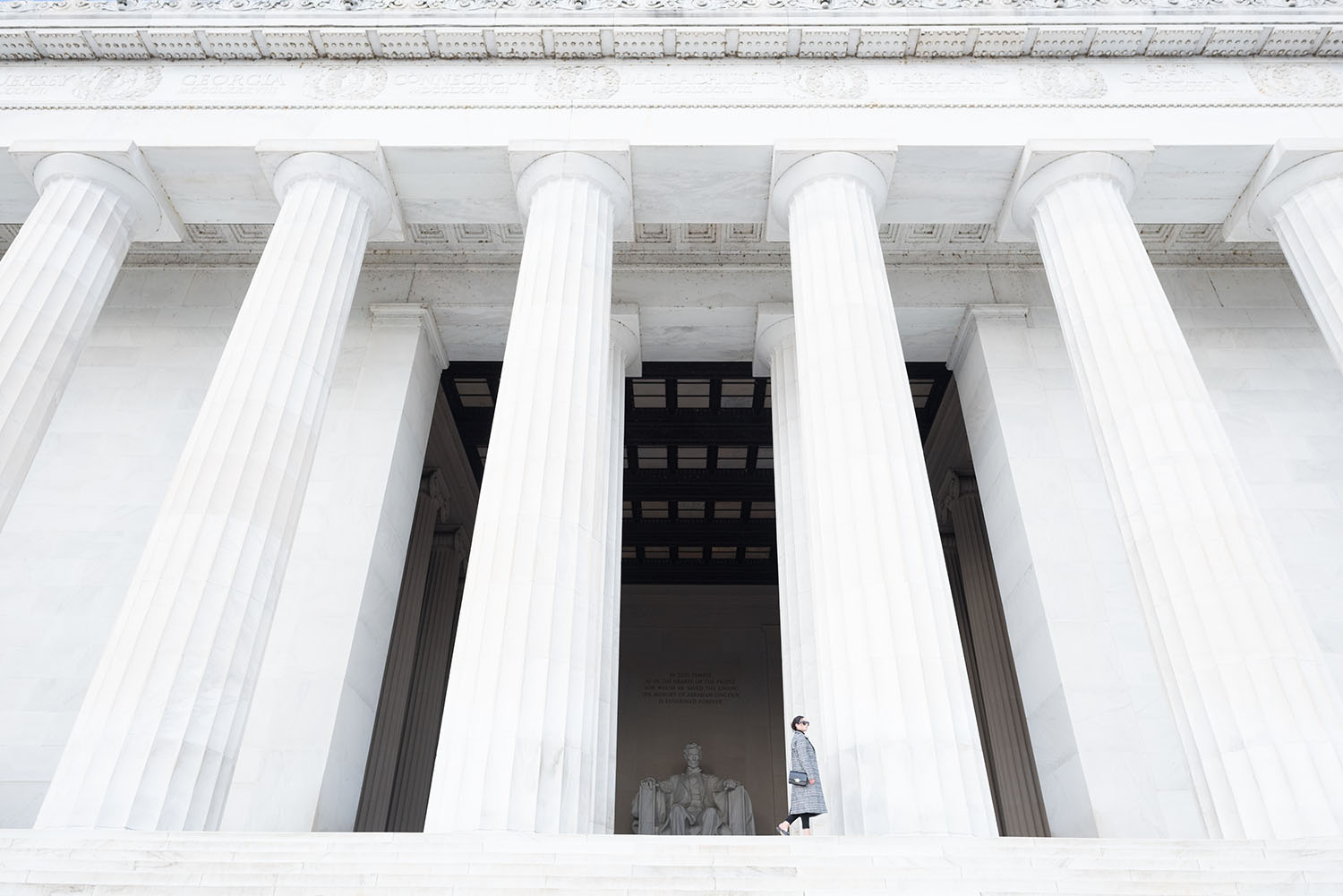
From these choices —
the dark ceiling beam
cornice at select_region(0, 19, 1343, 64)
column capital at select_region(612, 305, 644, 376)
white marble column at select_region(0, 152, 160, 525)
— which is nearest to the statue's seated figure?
the dark ceiling beam

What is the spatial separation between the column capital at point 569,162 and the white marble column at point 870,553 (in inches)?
163

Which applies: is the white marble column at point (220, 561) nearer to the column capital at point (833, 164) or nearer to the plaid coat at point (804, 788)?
the plaid coat at point (804, 788)

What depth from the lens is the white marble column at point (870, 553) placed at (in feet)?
44.4

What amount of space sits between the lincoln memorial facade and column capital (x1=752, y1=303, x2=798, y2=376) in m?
0.12

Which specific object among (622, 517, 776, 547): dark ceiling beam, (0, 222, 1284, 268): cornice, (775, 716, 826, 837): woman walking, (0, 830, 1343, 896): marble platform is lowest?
(0, 830, 1343, 896): marble platform

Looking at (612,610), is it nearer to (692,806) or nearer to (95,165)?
(95,165)

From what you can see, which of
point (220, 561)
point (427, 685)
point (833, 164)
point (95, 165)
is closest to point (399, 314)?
point (95, 165)

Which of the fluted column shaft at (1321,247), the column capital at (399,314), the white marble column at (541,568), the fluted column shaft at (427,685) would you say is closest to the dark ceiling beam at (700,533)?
the fluted column shaft at (427,685)

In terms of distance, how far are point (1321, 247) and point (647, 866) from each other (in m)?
19.0

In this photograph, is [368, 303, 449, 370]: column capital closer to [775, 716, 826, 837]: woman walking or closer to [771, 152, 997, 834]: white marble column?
[771, 152, 997, 834]: white marble column

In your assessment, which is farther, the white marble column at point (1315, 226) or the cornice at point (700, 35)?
the cornice at point (700, 35)

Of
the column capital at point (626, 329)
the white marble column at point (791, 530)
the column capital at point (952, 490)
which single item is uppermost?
the column capital at point (626, 329)

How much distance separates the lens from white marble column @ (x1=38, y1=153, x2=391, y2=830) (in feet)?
44.0

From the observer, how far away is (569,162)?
2077 cm
